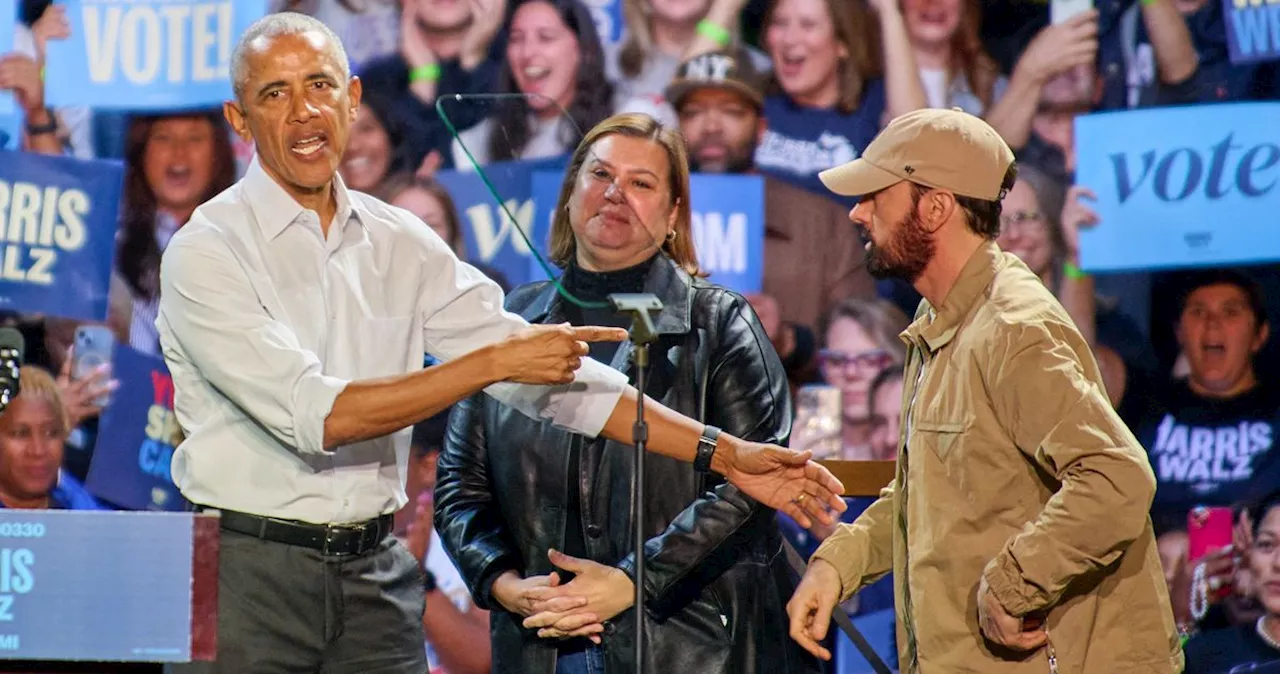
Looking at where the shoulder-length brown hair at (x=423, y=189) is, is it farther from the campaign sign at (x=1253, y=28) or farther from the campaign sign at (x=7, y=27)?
the campaign sign at (x=1253, y=28)

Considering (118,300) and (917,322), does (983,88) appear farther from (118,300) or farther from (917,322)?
(118,300)

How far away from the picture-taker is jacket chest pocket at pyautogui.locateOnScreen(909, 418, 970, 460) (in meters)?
2.69

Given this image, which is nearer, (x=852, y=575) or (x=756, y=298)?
(x=852, y=575)

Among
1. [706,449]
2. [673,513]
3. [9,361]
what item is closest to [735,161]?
[673,513]

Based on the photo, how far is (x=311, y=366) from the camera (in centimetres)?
266

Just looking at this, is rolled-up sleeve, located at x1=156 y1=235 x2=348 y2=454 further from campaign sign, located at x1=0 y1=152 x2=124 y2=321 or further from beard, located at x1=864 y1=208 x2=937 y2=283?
campaign sign, located at x1=0 y1=152 x2=124 y2=321

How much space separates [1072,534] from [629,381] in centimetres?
117

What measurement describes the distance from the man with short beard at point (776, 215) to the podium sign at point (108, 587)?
2989 mm

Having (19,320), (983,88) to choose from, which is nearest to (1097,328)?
(983,88)

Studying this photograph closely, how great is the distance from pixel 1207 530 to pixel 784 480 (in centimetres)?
245

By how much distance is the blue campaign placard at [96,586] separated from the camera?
2299mm

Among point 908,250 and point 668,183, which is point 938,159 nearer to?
point 908,250

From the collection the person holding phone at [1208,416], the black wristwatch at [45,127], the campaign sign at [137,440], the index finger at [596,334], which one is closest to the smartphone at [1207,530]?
the person holding phone at [1208,416]

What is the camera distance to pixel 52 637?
230 centimetres
